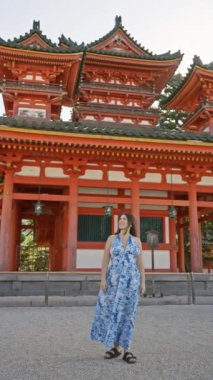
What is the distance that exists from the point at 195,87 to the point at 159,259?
8.90 meters

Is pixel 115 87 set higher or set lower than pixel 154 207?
higher

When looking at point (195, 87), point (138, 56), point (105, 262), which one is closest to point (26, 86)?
point (138, 56)

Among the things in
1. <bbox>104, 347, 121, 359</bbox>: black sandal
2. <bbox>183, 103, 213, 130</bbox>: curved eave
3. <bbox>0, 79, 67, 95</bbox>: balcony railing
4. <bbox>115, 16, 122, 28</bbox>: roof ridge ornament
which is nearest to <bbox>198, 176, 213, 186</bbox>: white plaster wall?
<bbox>183, 103, 213, 130</bbox>: curved eave

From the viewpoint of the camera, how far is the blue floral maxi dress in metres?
3.92

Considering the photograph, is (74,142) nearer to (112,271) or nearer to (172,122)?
(112,271)

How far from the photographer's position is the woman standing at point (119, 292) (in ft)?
12.9

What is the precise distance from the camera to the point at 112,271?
4.07 m

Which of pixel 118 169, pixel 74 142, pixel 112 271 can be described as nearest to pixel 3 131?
pixel 74 142

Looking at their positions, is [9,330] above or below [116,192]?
below

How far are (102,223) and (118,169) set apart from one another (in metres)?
2.17

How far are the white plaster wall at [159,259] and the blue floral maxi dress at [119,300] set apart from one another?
9.39m

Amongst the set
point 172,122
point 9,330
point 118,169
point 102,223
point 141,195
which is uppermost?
point 172,122

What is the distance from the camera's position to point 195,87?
16969 millimetres

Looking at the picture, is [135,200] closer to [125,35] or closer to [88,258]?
[88,258]
